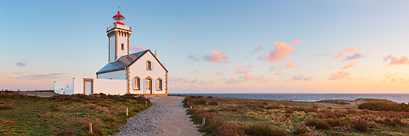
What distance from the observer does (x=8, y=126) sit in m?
11.4

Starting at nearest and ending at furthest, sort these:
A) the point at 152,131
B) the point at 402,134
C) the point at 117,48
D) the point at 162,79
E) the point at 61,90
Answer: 1. the point at 402,134
2. the point at 152,131
3. the point at 61,90
4. the point at 162,79
5. the point at 117,48

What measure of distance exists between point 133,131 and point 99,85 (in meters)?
25.1

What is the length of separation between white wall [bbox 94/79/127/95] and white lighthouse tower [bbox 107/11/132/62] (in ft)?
36.4

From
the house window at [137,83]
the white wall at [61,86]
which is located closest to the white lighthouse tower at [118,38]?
the house window at [137,83]

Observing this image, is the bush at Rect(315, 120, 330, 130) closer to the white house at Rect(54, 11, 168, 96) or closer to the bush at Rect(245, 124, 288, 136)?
the bush at Rect(245, 124, 288, 136)

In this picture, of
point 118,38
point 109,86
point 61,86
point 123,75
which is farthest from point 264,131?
point 118,38

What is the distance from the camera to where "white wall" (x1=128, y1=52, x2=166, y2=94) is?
3828cm

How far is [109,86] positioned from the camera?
35.9 meters

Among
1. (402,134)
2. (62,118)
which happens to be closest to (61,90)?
(62,118)

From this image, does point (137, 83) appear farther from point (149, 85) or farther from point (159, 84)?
point (159, 84)

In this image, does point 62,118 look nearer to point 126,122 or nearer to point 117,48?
point 126,122

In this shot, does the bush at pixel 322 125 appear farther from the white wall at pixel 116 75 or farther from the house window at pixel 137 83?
the white wall at pixel 116 75

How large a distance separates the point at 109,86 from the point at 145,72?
6258 mm

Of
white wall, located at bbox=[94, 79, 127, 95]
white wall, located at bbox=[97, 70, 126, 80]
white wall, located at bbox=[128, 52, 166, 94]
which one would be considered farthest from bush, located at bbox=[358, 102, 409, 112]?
white wall, located at bbox=[97, 70, 126, 80]
